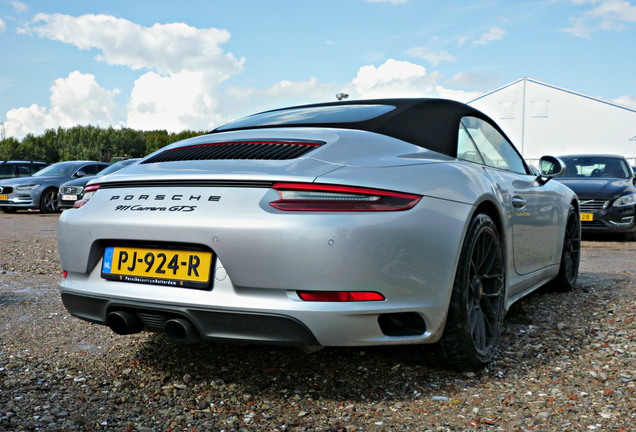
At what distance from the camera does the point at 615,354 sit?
3174mm

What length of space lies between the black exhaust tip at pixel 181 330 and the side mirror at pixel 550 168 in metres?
2.90

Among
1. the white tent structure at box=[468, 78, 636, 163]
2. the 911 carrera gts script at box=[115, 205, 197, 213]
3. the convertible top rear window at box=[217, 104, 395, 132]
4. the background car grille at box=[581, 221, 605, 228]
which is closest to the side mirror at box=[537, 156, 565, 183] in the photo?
the convertible top rear window at box=[217, 104, 395, 132]

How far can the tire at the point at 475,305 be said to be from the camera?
266cm

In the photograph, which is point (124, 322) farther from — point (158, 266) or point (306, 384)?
point (306, 384)

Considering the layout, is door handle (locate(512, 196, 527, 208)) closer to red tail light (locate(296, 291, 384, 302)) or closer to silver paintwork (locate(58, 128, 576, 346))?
silver paintwork (locate(58, 128, 576, 346))

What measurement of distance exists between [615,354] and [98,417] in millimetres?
2621

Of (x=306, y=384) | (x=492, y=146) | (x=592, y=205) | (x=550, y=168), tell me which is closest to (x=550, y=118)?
(x=592, y=205)

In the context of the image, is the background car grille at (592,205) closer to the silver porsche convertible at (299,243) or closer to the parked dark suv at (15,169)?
the silver porsche convertible at (299,243)

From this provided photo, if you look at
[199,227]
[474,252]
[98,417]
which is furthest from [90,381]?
[474,252]

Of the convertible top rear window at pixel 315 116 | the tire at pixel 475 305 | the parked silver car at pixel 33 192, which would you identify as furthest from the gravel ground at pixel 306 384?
the parked silver car at pixel 33 192

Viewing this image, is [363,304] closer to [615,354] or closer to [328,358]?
[328,358]

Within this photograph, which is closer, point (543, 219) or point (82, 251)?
point (82, 251)

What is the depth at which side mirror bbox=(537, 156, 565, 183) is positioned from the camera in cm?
431

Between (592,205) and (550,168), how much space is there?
5561mm
